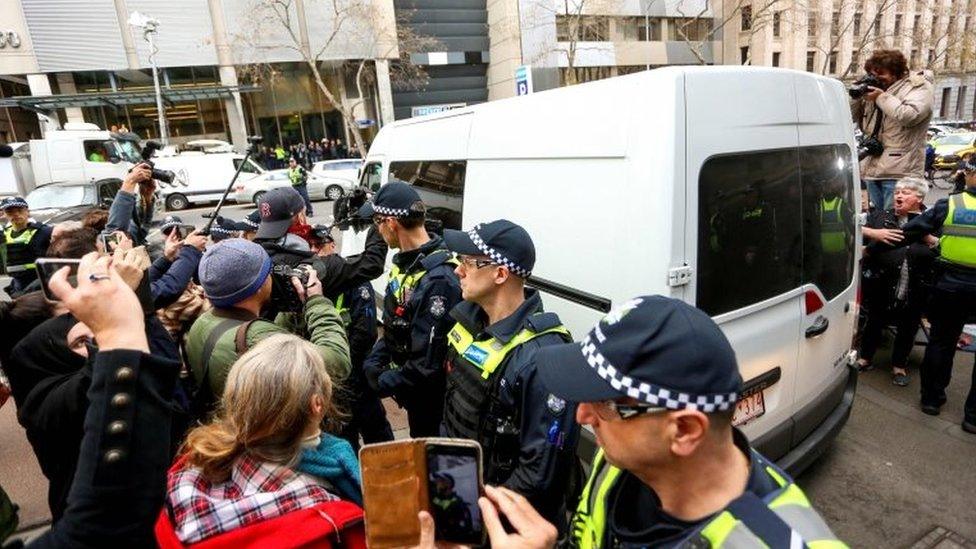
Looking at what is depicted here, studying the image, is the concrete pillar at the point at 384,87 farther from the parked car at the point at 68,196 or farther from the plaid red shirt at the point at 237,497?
the plaid red shirt at the point at 237,497

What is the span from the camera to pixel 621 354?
3.87ft

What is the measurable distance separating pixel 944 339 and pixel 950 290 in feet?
1.21

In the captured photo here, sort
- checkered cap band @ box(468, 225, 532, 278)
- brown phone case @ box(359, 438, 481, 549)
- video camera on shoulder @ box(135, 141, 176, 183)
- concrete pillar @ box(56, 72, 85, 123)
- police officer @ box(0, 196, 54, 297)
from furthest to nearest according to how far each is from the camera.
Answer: concrete pillar @ box(56, 72, 85, 123)
police officer @ box(0, 196, 54, 297)
video camera on shoulder @ box(135, 141, 176, 183)
checkered cap band @ box(468, 225, 532, 278)
brown phone case @ box(359, 438, 481, 549)

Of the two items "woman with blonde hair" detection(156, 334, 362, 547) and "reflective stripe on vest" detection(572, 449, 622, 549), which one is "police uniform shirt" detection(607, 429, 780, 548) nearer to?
"reflective stripe on vest" detection(572, 449, 622, 549)

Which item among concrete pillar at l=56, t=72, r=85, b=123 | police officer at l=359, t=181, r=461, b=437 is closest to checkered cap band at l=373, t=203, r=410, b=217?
police officer at l=359, t=181, r=461, b=437

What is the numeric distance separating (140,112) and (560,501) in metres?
36.1

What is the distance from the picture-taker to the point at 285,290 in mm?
2484

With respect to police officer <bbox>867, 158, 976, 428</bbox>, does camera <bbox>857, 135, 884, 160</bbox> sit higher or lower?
higher

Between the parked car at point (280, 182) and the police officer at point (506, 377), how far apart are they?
18.3 meters

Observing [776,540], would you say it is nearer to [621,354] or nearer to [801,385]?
[621,354]

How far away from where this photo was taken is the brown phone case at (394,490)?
4.04ft

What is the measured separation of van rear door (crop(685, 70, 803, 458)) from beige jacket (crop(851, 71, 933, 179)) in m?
3.09

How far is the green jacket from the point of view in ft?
6.83

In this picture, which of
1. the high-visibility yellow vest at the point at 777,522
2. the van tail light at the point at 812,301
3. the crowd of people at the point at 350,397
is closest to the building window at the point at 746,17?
the van tail light at the point at 812,301
